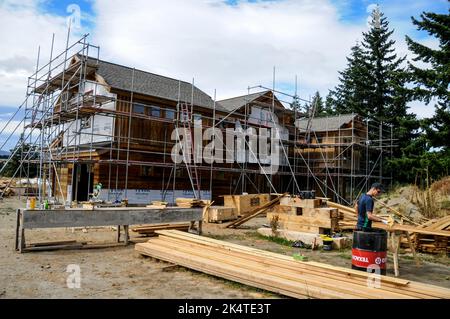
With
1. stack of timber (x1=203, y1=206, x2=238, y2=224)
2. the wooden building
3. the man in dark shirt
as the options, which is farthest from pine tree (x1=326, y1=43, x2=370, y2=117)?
the man in dark shirt

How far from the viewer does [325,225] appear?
38.3 feet

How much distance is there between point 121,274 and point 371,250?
4.70 m

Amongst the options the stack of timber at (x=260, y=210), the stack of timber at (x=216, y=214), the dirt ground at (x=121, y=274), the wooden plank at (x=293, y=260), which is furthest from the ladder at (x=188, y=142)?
the wooden plank at (x=293, y=260)

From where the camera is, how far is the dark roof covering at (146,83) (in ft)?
68.2

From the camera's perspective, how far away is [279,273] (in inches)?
248

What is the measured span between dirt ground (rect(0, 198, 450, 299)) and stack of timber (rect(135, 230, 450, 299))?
222 mm

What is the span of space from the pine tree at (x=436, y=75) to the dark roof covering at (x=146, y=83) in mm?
13331

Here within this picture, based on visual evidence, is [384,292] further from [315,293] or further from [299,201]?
[299,201]

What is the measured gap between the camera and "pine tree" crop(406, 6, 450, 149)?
76.5 feet

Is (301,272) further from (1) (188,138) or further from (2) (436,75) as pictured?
(2) (436,75)

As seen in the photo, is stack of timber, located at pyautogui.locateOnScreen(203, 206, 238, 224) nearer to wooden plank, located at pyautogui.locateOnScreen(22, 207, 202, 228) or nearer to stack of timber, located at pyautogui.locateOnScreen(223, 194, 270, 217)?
stack of timber, located at pyautogui.locateOnScreen(223, 194, 270, 217)

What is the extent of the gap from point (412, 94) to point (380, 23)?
793 inches

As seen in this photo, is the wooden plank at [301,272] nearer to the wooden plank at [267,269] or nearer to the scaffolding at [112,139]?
the wooden plank at [267,269]
